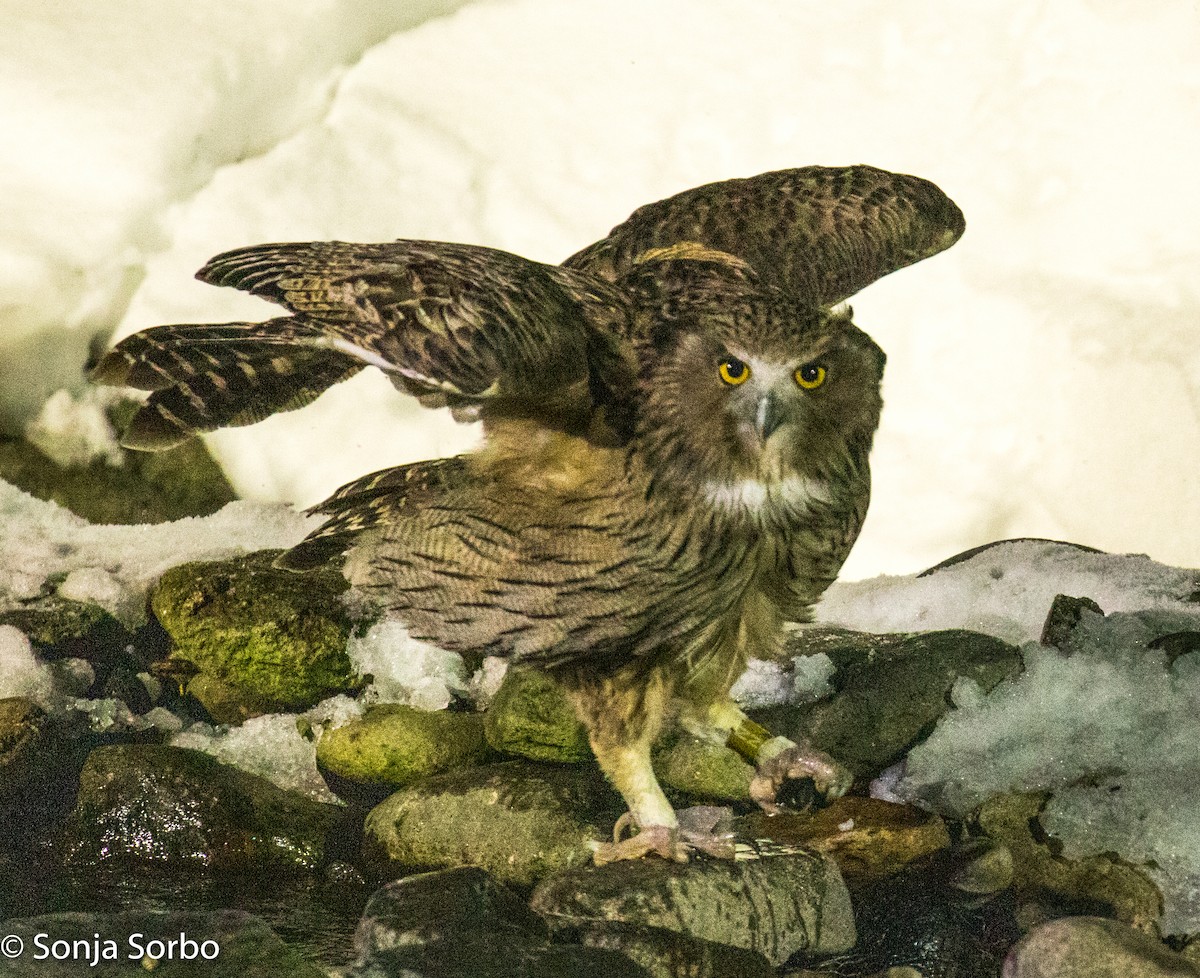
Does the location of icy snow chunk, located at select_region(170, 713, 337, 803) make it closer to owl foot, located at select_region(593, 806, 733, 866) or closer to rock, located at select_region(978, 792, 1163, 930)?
owl foot, located at select_region(593, 806, 733, 866)

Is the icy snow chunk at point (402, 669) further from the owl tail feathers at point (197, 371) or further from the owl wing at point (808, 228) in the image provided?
the owl tail feathers at point (197, 371)

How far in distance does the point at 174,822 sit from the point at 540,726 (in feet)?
2.82

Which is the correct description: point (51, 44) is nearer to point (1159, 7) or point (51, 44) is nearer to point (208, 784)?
point (208, 784)

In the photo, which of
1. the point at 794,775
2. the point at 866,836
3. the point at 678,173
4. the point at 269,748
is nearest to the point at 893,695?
the point at 794,775

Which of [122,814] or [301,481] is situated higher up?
[301,481]

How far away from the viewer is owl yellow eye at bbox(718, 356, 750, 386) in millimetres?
2414

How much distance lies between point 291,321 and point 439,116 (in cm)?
277

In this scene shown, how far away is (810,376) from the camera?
2447mm

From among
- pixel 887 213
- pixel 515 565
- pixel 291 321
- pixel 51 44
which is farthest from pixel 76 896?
pixel 51 44

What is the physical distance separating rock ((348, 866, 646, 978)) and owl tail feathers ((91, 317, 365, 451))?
0.94 m

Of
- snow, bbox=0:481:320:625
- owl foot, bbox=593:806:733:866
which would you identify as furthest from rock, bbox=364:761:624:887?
snow, bbox=0:481:320:625

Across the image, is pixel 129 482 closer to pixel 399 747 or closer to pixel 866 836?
pixel 399 747

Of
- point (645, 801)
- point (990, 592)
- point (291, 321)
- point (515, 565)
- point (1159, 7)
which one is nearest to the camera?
point (291, 321)

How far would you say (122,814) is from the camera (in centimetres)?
311
